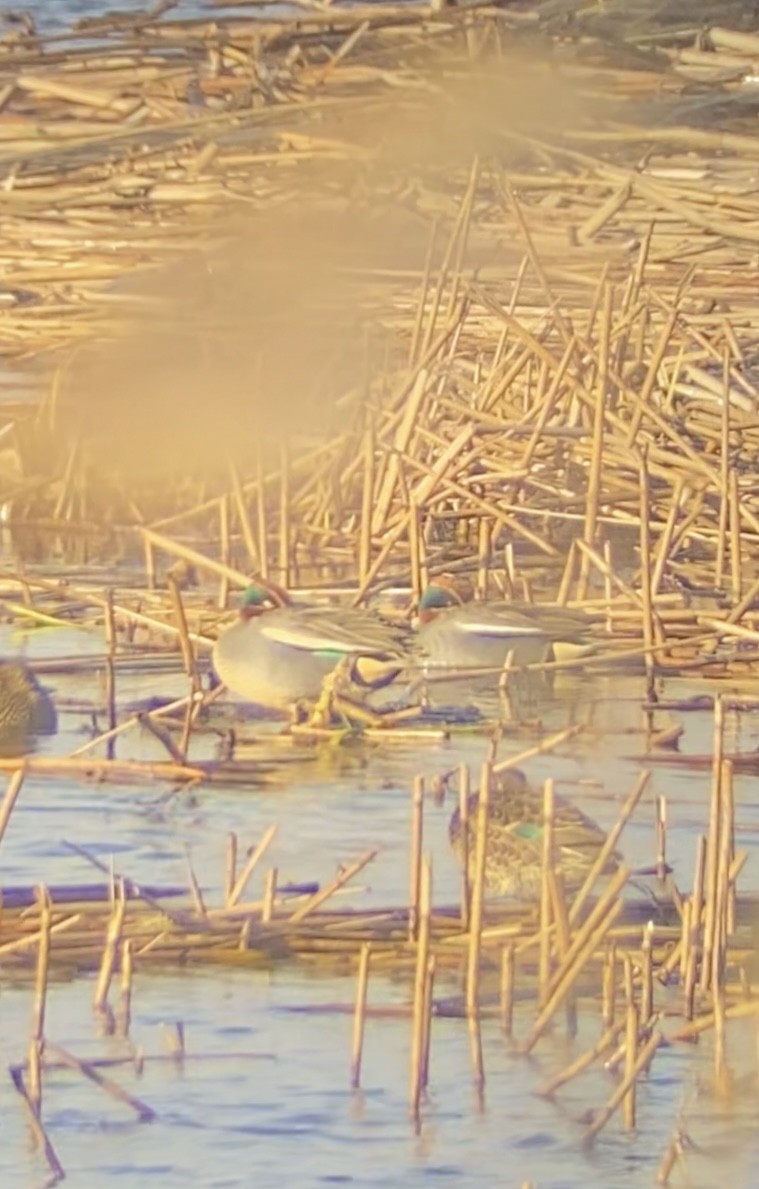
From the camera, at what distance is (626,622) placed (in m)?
8.90

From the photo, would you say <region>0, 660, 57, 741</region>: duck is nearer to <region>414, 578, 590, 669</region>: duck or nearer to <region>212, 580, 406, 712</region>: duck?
<region>212, 580, 406, 712</region>: duck

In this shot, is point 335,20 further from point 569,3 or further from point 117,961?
point 117,961

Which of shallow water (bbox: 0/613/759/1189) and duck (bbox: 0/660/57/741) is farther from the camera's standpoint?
duck (bbox: 0/660/57/741)

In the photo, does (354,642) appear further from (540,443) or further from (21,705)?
(540,443)

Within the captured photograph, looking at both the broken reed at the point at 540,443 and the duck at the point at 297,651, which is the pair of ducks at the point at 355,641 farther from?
the broken reed at the point at 540,443

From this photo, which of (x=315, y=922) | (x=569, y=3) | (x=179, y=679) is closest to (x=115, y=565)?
(x=179, y=679)

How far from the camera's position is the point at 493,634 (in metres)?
8.51

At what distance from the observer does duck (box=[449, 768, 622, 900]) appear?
6.21m

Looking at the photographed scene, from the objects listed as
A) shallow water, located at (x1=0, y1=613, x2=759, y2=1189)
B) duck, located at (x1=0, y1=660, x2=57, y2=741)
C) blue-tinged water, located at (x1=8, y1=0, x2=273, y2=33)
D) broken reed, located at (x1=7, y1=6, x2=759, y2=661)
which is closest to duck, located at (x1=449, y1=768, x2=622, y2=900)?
shallow water, located at (x1=0, y1=613, x2=759, y2=1189)

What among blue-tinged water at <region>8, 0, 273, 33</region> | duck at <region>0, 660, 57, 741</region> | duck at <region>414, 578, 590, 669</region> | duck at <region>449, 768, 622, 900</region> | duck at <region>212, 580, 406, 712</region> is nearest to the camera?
duck at <region>449, 768, 622, 900</region>

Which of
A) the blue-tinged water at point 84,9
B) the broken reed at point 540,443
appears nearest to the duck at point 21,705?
the broken reed at point 540,443

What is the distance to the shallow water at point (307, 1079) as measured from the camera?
4871 millimetres

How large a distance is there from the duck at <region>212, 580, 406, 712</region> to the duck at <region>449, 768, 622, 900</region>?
5.15 ft

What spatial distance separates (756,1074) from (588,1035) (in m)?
0.33
